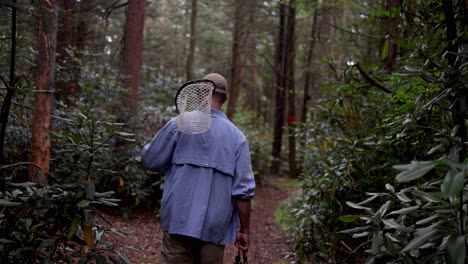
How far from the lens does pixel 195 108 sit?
3.18 metres

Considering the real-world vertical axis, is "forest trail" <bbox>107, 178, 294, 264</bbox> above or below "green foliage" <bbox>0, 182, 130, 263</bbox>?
below

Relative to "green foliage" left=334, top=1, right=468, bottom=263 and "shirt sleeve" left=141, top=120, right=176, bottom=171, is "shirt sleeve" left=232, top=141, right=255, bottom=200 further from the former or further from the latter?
"green foliage" left=334, top=1, right=468, bottom=263

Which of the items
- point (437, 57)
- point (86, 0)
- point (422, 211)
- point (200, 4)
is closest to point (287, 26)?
point (200, 4)

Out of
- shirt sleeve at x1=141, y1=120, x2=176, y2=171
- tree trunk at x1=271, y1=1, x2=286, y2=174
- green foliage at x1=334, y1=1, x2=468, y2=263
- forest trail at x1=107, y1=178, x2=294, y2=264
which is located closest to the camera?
green foliage at x1=334, y1=1, x2=468, y2=263

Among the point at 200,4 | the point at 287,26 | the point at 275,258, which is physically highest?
the point at 200,4

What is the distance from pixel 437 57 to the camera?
364 cm

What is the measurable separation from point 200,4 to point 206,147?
2055cm

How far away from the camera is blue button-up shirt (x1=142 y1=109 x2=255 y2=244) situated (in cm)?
312

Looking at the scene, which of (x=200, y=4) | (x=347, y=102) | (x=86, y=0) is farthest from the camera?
(x=200, y=4)

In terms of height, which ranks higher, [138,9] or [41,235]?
[138,9]

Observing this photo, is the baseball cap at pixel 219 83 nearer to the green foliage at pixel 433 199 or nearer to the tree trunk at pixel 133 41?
the green foliage at pixel 433 199

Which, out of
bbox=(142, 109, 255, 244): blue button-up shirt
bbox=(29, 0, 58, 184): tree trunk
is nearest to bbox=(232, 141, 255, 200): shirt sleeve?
bbox=(142, 109, 255, 244): blue button-up shirt

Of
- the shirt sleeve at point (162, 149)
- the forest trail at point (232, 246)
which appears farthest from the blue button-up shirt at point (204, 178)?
the forest trail at point (232, 246)

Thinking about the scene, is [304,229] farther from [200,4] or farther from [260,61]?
[260,61]
